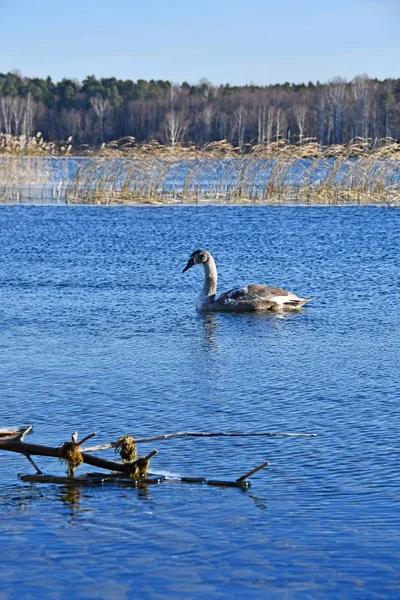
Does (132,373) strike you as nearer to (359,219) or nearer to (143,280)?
(143,280)

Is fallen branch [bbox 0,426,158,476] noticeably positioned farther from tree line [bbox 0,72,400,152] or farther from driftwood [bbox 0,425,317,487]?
tree line [bbox 0,72,400,152]

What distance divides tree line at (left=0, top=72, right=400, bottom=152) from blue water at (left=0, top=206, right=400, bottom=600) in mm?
62215

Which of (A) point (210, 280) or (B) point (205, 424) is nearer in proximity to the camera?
(B) point (205, 424)

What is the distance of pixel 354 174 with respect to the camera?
3177 centimetres

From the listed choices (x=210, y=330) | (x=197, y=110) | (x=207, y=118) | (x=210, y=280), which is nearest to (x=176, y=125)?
(x=207, y=118)

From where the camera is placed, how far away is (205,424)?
783 cm

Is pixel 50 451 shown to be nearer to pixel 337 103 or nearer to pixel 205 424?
pixel 205 424

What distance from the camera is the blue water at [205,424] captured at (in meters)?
5.17

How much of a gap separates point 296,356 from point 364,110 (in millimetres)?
77648

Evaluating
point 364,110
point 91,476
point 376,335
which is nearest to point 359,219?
point 376,335

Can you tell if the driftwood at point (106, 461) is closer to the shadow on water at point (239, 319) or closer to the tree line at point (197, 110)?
the shadow on water at point (239, 319)

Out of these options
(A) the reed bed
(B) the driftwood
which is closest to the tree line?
(A) the reed bed

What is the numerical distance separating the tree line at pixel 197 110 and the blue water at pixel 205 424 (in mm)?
62215

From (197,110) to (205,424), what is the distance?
9035 cm
